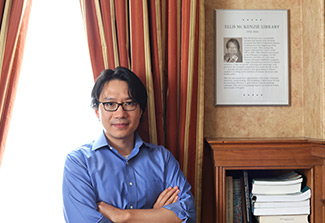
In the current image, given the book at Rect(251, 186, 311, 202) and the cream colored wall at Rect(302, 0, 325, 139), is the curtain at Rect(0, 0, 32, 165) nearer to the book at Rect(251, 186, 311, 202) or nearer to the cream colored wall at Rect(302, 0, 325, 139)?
the book at Rect(251, 186, 311, 202)

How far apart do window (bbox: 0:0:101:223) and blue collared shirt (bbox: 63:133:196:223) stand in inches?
14.2

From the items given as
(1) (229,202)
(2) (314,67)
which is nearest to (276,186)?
(1) (229,202)

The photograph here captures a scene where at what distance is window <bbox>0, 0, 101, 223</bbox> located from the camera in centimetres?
203

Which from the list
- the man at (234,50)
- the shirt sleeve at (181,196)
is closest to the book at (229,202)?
the shirt sleeve at (181,196)

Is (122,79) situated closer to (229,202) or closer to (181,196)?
(181,196)

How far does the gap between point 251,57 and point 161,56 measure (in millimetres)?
643

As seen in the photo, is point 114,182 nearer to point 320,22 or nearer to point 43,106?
point 43,106

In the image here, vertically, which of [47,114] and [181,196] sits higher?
[47,114]

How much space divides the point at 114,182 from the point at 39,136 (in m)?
0.65

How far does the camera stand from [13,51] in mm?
1979

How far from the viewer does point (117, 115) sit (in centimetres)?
176

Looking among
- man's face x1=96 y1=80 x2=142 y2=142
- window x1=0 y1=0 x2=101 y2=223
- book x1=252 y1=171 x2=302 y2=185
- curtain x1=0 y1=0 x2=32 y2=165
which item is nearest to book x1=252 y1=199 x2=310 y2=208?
book x1=252 y1=171 x2=302 y2=185

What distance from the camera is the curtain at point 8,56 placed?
1.96 meters

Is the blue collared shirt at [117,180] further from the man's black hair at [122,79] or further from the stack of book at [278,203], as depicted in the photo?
the stack of book at [278,203]
